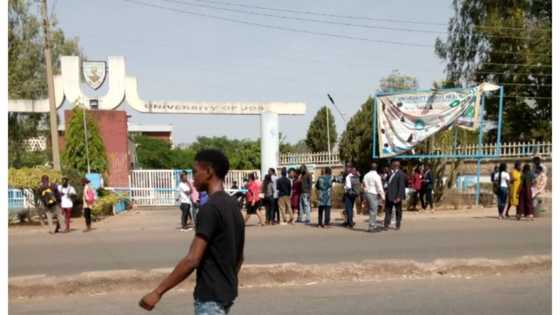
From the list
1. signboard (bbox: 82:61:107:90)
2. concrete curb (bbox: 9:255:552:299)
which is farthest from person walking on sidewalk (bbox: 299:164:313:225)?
signboard (bbox: 82:61:107:90)

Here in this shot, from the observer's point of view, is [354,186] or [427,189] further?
[427,189]

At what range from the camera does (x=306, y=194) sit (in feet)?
50.0

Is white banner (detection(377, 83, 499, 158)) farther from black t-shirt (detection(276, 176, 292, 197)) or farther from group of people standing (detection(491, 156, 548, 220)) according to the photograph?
black t-shirt (detection(276, 176, 292, 197))

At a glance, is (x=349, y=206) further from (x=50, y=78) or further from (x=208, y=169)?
(x=50, y=78)

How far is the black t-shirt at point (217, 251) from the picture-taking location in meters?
3.28

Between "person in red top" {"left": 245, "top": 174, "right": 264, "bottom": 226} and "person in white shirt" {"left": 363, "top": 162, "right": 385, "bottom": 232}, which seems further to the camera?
"person in red top" {"left": 245, "top": 174, "right": 264, "bottom": 226}

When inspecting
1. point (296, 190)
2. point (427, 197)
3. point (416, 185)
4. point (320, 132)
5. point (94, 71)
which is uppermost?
point (94, 71)

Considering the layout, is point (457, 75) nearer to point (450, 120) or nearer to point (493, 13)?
point (493, 13)

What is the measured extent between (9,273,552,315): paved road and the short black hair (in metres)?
2.98

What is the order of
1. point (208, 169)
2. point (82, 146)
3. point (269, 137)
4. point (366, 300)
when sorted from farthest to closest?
1. point (82, 146)
2. point (269, 137)
3. point (366, 300)
4. point (208, 169)

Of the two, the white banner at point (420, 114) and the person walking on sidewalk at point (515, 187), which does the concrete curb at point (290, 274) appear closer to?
the person walking on sidewalk at point (515, 187)

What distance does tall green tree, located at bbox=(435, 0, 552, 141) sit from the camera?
31484 mm

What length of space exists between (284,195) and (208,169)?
38.3 feet

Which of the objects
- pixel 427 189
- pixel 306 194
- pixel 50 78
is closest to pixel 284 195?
pixel 306 194
